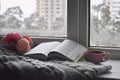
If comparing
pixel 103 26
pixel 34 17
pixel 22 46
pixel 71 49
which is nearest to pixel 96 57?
pixel 71 49

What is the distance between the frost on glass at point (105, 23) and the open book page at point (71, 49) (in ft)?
0.39

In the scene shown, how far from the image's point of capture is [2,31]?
1740 mm

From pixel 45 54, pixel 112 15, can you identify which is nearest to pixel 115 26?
pixel 112 15

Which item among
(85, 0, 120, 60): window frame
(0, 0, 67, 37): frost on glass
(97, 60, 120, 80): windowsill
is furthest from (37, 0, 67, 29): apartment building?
(97, 60, 120, 80): windowsill

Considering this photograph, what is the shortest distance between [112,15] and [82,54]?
0.95ft

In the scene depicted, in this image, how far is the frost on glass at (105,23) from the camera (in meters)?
1.52

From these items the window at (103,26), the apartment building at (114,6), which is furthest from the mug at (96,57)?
the apartment building at (114,6)

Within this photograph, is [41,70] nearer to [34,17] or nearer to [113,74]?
[113,74]

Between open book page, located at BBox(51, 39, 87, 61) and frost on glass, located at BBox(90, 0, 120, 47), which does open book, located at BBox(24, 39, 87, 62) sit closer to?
open book page, located at BBox(51, 39, 87, 61)

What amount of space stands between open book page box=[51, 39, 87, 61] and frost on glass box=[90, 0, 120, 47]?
0.39ft

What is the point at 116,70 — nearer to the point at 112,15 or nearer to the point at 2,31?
the point at 112,15

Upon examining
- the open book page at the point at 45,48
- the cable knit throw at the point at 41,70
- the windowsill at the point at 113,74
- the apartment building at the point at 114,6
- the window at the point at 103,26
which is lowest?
the windowsill at the point at 113,74

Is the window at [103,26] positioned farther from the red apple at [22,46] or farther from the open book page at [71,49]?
the red apple at [22,46]

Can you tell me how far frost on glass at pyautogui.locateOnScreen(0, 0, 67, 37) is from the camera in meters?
1.63
